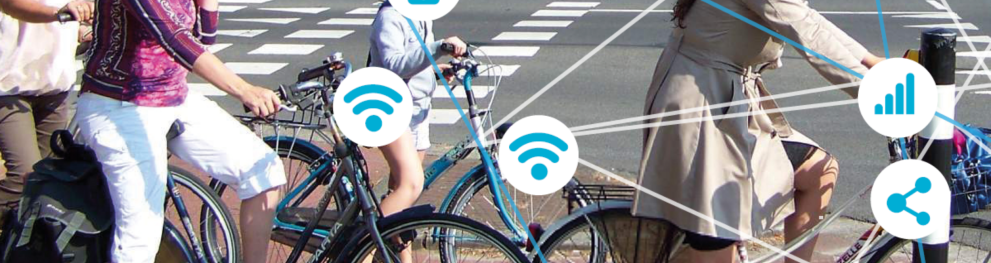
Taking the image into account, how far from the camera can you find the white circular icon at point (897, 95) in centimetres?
328

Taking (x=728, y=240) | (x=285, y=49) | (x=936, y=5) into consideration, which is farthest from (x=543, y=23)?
(x=728, y=240)

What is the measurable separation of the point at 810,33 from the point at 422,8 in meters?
1.16

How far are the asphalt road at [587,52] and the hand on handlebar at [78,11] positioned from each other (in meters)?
3.78

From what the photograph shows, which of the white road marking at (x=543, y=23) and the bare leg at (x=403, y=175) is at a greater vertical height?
the bare leg at (x=403, y=175)

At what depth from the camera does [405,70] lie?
15.0ft

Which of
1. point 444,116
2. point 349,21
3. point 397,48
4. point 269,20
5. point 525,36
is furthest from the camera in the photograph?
point 269,20

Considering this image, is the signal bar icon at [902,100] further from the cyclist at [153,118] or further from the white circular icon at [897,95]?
the cyclist at [153,118]

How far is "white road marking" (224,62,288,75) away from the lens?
11.4 m

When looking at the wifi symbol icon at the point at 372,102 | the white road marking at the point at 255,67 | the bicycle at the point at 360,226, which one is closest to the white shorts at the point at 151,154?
the bicycle at the point at 360,226

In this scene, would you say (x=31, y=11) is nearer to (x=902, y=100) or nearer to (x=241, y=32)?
(x=902, y=100)

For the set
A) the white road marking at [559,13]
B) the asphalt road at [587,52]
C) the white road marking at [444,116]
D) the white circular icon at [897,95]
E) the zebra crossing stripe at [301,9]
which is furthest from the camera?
the zebra crossing stripe at [301,9]

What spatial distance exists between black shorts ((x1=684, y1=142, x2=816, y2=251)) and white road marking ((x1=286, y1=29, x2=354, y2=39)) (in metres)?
9.94

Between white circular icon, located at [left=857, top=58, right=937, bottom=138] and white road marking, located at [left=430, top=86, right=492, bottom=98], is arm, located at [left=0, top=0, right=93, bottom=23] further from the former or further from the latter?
white road marking, located at [left=430, top=86, right=492, bottom=98]

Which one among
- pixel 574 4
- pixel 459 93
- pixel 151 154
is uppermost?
pixel 151 154
